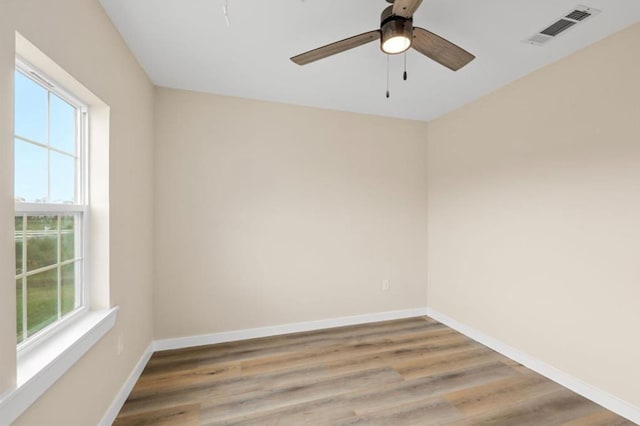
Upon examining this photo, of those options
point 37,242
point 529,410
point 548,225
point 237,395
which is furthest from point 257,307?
point 548,225

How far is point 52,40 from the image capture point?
47.4 inches

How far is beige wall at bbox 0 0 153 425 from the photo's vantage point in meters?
0.97

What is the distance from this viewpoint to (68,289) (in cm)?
156

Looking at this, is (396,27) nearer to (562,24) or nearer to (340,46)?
(340,46)

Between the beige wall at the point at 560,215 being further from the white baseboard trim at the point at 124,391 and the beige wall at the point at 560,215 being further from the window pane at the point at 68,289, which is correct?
the window pane at the point at 68,289

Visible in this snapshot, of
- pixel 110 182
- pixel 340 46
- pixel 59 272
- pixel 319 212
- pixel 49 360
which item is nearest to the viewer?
pixel 49 360

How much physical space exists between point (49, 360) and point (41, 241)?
571 mm

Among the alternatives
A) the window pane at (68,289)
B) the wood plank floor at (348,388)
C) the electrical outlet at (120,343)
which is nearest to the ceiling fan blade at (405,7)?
the window pane at (68,289)

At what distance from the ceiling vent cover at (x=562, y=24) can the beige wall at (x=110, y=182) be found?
2846mm

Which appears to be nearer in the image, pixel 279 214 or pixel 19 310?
pixel 19 310

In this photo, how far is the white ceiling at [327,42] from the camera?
5.51ft

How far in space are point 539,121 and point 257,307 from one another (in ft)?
10.7

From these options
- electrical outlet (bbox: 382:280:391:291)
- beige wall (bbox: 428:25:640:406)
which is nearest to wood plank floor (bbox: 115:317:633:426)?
beige wall (bbox: 428:25:640:406)

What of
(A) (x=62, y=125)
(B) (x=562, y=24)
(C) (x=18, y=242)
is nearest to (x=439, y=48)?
(B) (x=562, y=24)
